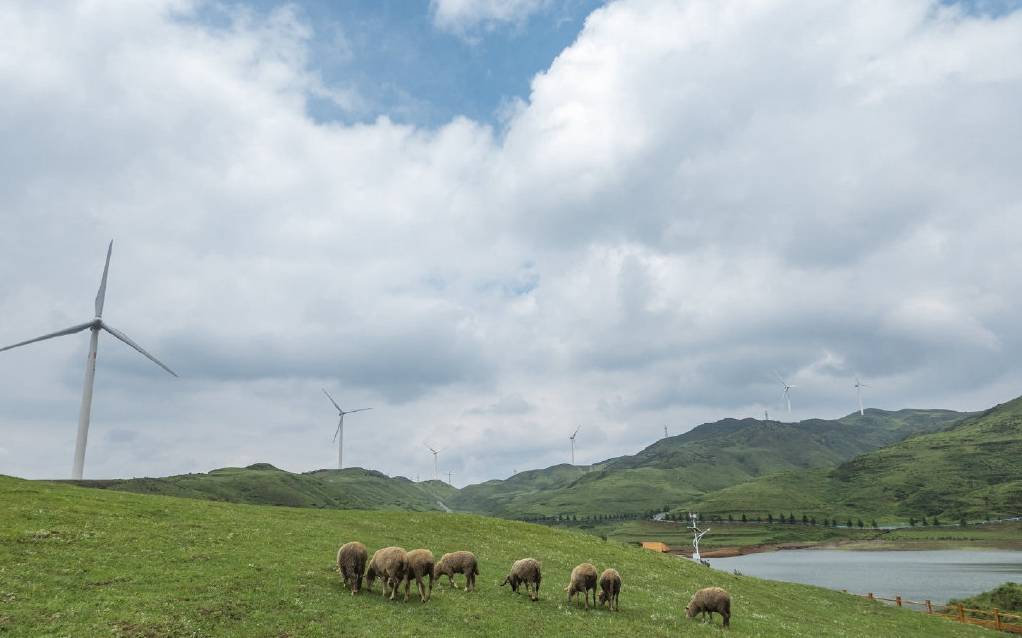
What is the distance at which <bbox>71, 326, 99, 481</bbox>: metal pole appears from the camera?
79625mm

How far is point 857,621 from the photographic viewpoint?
131 feet

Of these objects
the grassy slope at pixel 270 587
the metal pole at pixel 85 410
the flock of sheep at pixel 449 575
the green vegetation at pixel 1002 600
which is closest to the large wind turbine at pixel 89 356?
the metal pole at pixel 85 410

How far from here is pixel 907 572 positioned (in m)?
132

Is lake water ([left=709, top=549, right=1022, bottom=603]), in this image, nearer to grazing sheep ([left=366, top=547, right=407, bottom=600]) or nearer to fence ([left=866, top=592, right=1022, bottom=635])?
fence ([left=866, top=592, right=1022, bottom=635])

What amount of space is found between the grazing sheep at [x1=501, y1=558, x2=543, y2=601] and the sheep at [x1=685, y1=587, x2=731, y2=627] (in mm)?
8038

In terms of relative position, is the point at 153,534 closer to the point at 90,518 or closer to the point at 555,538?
the point at 90,518

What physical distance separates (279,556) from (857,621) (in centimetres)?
3739

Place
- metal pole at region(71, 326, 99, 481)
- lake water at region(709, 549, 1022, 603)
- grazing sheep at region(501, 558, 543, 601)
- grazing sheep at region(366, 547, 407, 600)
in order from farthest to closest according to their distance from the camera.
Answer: lake water at region(709, 549, 1022, 603) < metal pole at region(71, 326, 99, 481) < grazing sheep at region(501, 558, 543, 601) < grazing sheep at region(366, 547, 407, 600)

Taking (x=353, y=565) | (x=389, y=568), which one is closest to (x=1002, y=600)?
(x=389, y=568)

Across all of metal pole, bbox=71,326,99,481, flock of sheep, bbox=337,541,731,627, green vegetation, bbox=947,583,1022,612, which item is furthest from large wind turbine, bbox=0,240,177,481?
green vegetation, bbox=947,583,1022,612

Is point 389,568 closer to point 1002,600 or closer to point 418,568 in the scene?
point 418,568

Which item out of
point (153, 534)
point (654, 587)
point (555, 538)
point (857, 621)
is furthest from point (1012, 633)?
point (153, 534)

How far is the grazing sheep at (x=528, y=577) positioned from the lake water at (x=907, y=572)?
8164cm

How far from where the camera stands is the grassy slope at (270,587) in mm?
21562
